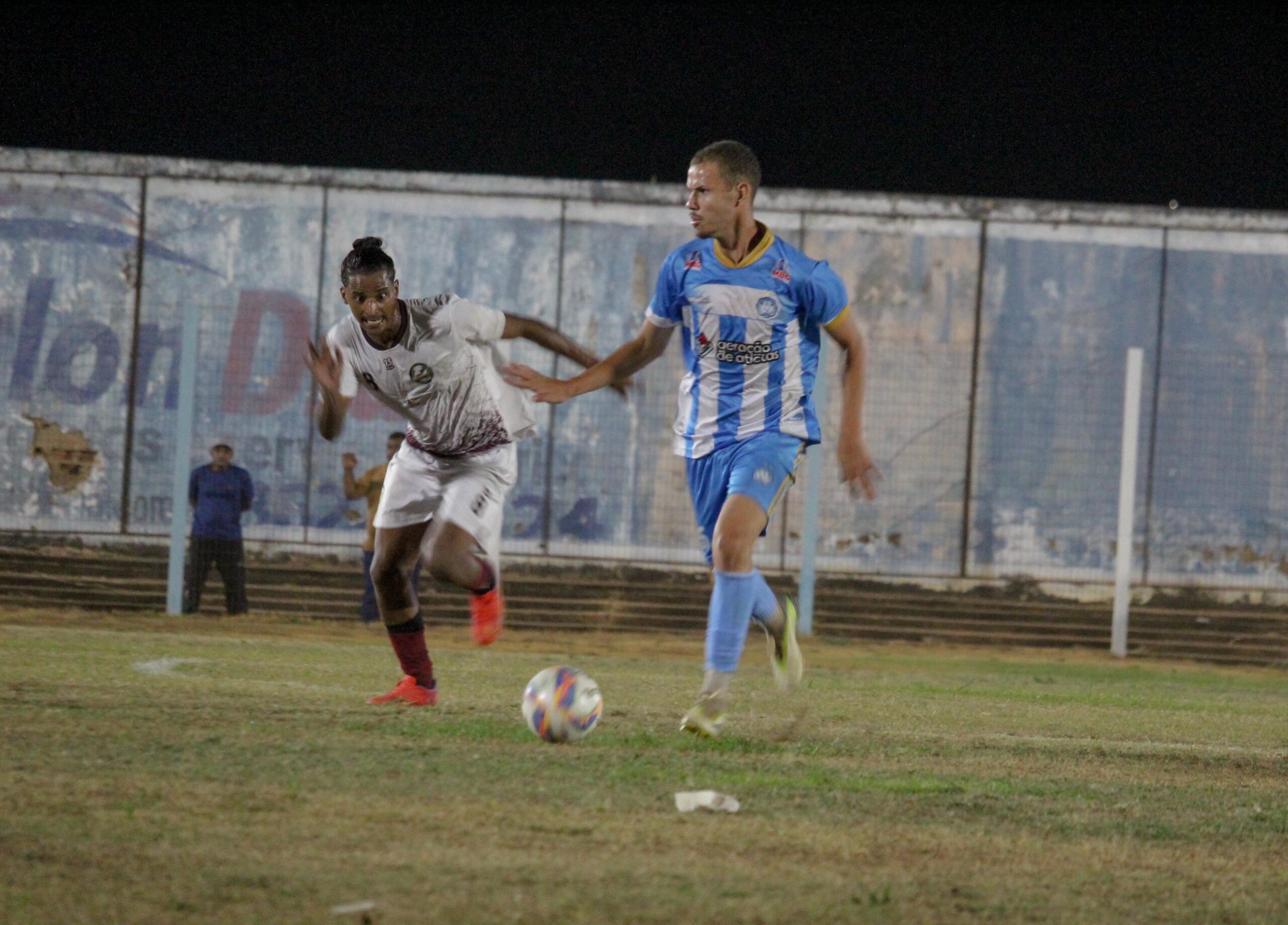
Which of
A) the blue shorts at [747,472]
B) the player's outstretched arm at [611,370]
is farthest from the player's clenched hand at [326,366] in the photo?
the blue shorts at [747,472]

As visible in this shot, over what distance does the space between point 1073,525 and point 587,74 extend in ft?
Result: 31.4

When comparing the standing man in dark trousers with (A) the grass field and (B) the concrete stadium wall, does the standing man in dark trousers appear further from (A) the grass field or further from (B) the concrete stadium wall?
(A) the grass field

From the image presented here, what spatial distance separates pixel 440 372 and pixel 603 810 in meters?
2.91

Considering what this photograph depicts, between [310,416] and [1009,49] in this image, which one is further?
[1009,49]

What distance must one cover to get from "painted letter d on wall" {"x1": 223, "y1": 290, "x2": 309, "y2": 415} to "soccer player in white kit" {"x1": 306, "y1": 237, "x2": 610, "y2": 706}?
11864 mm

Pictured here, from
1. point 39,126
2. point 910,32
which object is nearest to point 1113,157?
point 910,32

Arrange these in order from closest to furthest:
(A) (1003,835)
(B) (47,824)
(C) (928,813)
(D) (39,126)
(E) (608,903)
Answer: (E) (608,903) → (B) (47,824) → (A) (1003,835) → (C) (928,813) → (D) (39,126)

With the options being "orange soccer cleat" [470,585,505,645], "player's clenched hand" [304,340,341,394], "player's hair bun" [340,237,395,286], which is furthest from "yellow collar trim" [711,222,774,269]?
"orange soccer cleat" [470,585,505,645]

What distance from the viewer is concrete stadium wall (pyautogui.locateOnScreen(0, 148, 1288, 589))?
710 inches

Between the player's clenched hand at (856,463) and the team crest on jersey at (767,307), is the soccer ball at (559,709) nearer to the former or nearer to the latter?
the player's clenched hand at (856,463)

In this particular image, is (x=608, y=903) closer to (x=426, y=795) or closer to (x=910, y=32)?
(x=426, y=795)

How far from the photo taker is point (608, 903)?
10.2 feet

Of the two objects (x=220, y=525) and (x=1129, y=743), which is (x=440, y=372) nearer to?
(x=1129, y=743)

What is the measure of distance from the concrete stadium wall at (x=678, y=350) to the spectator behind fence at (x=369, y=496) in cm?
174
